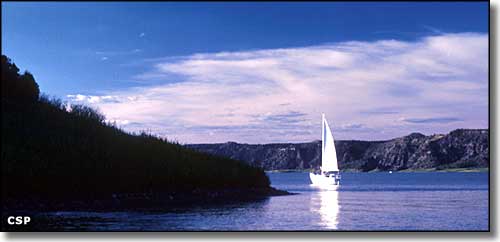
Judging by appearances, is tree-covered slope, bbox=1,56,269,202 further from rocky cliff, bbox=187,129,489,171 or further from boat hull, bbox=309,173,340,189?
boat hull, bbox=309,173,340,189

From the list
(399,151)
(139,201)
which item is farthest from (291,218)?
(139,201)

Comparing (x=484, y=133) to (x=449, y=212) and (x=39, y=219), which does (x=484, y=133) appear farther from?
(x=39, y=219)

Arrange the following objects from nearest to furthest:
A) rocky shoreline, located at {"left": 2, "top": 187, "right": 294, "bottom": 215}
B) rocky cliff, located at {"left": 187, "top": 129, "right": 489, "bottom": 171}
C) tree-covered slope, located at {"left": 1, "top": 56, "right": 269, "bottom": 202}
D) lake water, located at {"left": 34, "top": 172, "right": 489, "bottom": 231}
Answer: lake water, located at {"left": 34, "top": 172, "right": 489, "bottom": 231}, rocky cliff, located at {"left": 187, "top": 129, "right": 489, "bottom": 171}, rocky shoreline, located at {"left": 2, "top": 187, "right": 294, "bottom": 215}, tree-covered slope, located at {"left": 1, "top": 56, "right": 269, "bottom": 202}

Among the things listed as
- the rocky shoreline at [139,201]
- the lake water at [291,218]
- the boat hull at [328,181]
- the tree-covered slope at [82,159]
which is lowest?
the lake water at [291,218]

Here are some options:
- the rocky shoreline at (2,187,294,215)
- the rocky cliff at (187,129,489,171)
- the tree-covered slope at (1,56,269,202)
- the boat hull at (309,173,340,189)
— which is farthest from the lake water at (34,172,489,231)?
the boat hull at (309,173,340,189)

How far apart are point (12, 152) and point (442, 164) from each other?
904 centimetres

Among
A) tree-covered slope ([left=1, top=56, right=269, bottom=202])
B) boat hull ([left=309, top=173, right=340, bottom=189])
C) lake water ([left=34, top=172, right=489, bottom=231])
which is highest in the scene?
tree-covered slope ([left=1, top=56, right=269, bottom=202])

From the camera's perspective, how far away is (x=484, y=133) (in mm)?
11773

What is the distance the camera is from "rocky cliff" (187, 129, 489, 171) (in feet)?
44.6

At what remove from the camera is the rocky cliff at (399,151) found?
1358cm

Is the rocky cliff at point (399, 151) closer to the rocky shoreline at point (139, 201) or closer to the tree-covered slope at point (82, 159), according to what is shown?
the rocky shoreline at point (139, 201)

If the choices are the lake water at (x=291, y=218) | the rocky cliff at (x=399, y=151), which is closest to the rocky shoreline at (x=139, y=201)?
the lake water at (x=291, y=218)

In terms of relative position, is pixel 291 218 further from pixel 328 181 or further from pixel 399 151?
pixel 328 181

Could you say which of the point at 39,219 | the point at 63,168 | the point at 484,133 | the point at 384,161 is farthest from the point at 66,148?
the point at 484,133
